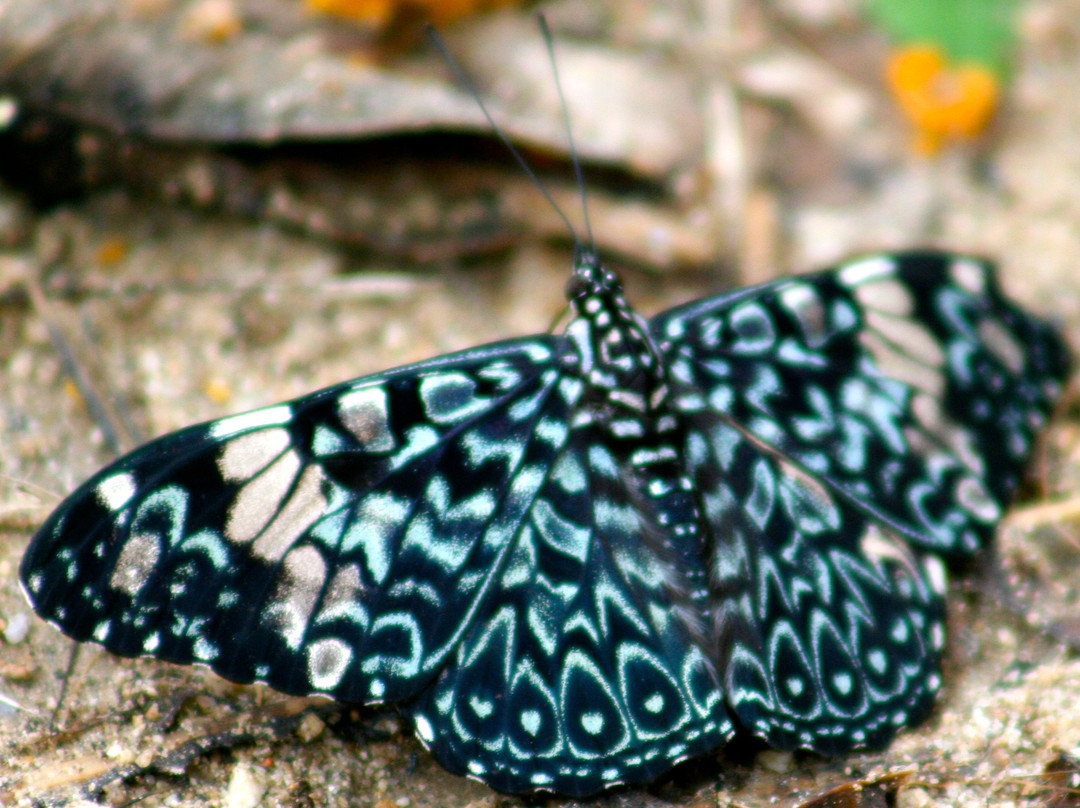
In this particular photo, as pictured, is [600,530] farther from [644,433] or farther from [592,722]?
[592,722]

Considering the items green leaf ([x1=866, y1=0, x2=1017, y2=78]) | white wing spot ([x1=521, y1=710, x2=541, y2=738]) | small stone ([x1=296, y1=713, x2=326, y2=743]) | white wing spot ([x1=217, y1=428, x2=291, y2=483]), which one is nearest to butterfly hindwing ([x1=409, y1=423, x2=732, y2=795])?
white wing spot ([x1=521, y1=710, x2=541, y2=738])

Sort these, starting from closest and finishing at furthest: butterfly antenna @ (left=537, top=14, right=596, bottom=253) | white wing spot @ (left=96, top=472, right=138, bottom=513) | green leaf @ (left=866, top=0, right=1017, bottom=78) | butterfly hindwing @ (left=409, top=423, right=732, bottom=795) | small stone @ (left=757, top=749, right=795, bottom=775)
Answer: white wing spot @ (left=96, top=472, right=138, bottom=513)
butterfly hindwing @ (left=409, top=423, right=732, bottom=795)
small stone @ (left=757, top=749, right=795, bottom=775)
butterfly antenna @ (left=537, top=14, right=596, bottom=253)
green leaf @ (left=866, top=0, right=1017, bottom=78)

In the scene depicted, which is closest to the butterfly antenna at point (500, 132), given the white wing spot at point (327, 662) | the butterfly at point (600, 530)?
the butterfly at point (600, 530)

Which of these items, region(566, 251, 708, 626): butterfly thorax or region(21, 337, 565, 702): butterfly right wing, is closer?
region(21, 337, 565, 702): butterfly right wing

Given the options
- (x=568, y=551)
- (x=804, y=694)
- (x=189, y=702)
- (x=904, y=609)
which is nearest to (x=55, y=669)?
(x=189, y=702)

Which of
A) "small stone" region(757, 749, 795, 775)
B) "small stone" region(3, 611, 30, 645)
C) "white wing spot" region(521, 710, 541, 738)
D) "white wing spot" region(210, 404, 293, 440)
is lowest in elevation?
"small stone" region(757, 749, 795, 775)

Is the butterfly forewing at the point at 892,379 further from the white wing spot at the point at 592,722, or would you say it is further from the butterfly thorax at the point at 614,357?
the white wing spot at the point at 592,722

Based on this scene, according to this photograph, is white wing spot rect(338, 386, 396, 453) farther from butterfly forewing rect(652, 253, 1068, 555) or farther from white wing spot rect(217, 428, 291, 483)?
butterfly forewing rect(652, 253, 1068, 555)
